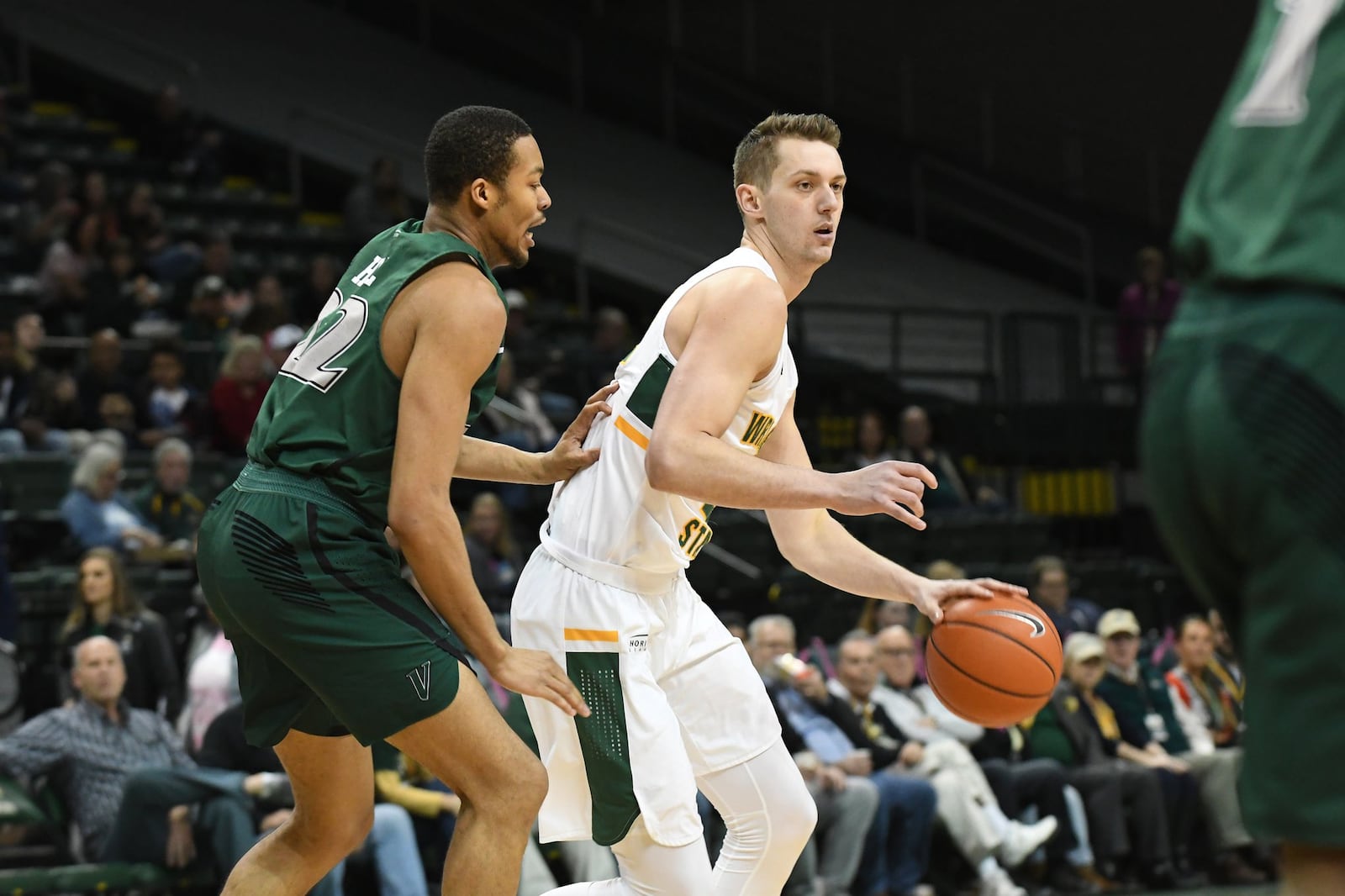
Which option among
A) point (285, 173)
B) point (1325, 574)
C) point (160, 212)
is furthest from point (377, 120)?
point (1325, 574)

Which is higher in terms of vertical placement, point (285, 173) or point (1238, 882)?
point (285, 173)

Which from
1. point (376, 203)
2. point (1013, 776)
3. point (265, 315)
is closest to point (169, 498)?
point (265, 315)

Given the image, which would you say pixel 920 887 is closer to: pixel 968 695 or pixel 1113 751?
pixel 1113 751

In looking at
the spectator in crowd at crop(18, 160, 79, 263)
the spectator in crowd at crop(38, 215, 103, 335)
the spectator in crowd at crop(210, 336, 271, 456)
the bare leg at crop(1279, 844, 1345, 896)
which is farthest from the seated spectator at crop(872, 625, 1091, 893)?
the spectator in crowd at crop(18, 160, 79, 263)

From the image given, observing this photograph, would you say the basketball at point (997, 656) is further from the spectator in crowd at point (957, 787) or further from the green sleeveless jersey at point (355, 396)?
the spectator in crowd at point (957, 787)

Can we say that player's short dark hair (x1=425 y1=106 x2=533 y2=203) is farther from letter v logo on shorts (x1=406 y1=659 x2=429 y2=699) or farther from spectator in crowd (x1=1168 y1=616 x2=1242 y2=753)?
spectator in crowd (x1=1168 y1=616 x2=1242 y2=753)

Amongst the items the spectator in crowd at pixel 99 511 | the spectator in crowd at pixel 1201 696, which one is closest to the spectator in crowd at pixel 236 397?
the spectator in crowd at pixel 99 511

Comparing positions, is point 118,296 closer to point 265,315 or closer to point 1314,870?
point 265,315

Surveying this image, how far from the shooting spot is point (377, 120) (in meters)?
17.8

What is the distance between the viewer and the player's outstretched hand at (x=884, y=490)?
3432 mm

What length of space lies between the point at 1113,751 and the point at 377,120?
1121cm

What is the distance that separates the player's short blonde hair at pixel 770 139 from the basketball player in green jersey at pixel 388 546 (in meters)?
0.65

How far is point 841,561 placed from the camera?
435 centimetres

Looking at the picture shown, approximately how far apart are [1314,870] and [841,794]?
6540 mm
